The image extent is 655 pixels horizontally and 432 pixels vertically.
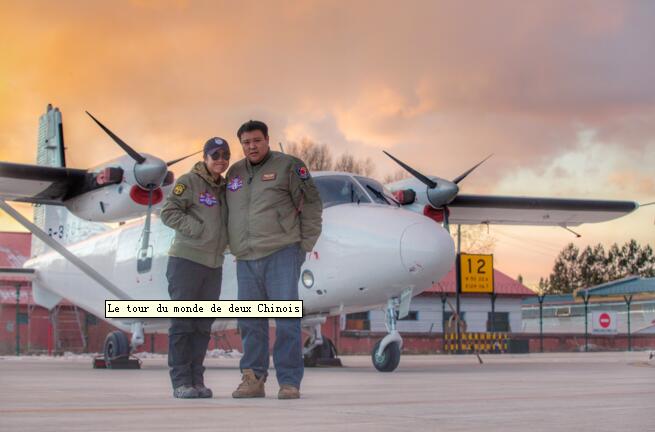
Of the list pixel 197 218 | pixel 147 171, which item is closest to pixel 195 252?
pixel 197 218

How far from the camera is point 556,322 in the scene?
207 ft

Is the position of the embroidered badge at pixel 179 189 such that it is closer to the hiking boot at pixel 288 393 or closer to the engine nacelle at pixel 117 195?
the hiking boot at pixel 288 393

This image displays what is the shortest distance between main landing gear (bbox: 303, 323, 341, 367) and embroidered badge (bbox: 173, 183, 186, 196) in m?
9.02

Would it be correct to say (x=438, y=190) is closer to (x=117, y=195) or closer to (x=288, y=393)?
(x=117, y=195)

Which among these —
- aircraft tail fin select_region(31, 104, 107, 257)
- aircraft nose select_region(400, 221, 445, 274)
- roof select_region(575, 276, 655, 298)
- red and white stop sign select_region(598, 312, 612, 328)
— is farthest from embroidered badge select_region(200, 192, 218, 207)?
roof select_region(575, 276, 655, 298)

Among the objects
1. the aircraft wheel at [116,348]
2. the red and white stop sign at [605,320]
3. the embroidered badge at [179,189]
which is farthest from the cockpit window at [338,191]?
the red and white stop sign at [605,320]

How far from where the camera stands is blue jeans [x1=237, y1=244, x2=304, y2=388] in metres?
6.82

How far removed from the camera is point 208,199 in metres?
6.98

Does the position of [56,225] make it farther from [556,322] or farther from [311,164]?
[556,322]

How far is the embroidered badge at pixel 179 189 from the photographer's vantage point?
6926 millimetres

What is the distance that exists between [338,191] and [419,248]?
68.0 inches

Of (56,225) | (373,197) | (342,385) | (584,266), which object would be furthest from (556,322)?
(342,385)

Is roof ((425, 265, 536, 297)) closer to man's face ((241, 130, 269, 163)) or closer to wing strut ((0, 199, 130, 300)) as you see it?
wing strut ((0, 199, 130, 300))

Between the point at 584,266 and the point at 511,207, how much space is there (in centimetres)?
8530
